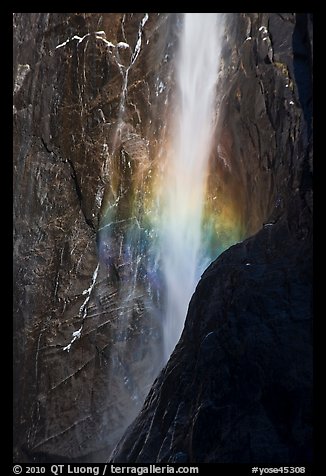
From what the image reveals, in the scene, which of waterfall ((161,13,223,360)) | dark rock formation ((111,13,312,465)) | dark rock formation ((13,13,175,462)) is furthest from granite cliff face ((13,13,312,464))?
waterfall ((161,13,223,360))

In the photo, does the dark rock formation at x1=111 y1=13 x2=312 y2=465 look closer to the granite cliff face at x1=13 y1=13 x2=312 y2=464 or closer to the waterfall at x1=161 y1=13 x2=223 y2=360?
the granite cliff face at x1=13 y1=13 x2=312 y2=464

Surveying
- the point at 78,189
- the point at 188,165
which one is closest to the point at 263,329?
the point at 188,165

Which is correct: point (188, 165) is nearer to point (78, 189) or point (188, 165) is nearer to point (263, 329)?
point (78, 189)

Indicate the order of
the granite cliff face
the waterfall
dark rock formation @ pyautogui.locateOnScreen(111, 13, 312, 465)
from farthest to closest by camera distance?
the waterfall → the granite cliff face → dark rock formation @ pyautogui.locateOnScreen(111, 13, 312, 465)

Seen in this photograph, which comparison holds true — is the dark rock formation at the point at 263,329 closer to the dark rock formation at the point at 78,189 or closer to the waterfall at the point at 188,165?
the waterfall at the point at 188,165

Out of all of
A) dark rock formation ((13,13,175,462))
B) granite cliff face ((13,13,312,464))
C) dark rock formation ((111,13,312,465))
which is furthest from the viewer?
dark rock formation ((13,13,175,462))

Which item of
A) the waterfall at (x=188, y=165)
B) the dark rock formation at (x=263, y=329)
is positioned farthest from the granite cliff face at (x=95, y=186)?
the waterfall at (x=188, y=165)
